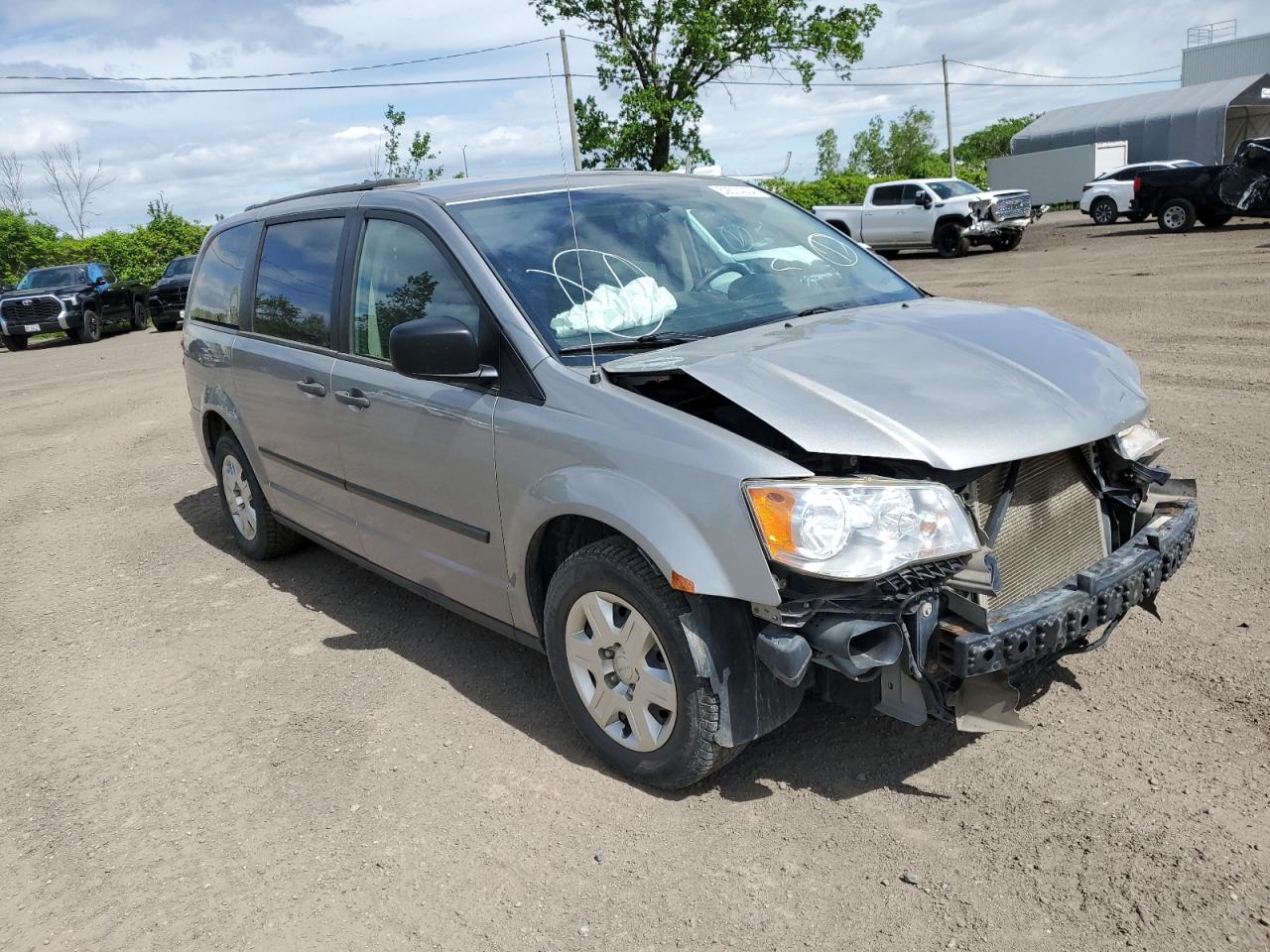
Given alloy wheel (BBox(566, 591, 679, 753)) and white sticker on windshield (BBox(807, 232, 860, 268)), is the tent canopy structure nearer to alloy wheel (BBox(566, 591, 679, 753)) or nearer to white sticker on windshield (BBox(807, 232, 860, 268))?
white sticker on windshield (BBox(807, 232, 860, 268))

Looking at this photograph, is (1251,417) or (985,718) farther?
(1251,417)

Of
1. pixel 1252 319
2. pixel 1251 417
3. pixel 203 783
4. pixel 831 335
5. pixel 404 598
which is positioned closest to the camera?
pixel 831 335

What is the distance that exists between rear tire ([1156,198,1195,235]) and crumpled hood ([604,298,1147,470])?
2317 cm

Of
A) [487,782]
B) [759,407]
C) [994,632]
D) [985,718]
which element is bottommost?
Answer: [487,782]

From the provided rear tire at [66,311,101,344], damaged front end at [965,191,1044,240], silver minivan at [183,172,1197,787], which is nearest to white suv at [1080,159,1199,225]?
damaged front end at [965,191,1044,240]

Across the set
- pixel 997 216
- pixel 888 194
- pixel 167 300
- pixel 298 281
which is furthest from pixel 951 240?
pixel 298 281

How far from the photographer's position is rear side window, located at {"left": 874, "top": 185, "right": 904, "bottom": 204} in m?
25.7

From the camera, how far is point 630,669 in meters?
3.20

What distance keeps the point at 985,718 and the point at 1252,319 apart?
9250 millimetres

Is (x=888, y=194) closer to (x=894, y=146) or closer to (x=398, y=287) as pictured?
(x=398, y=287)

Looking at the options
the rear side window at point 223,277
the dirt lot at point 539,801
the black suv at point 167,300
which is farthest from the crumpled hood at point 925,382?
the black suv at point 167,300

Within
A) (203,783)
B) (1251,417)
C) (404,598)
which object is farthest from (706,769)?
(1251,417)

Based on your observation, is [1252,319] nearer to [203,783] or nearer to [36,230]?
[203,783]

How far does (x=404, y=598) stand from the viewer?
523 cm
